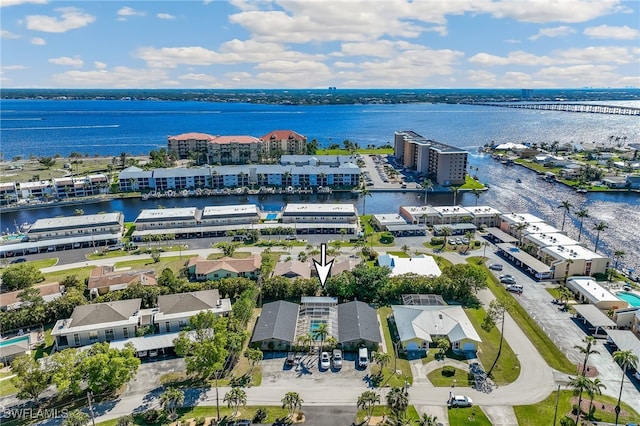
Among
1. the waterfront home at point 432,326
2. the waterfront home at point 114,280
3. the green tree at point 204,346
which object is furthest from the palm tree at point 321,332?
the waterfront home at point 114,280

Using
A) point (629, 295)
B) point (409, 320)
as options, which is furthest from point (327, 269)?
point (629, 295)

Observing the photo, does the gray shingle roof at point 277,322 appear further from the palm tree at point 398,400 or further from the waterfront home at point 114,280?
the waterfront home at point 114,280

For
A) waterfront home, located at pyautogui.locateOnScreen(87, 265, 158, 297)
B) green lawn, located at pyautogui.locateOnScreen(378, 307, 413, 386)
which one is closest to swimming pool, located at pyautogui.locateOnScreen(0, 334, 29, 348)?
waterfront home, located at pyautogui.locateOnScreen(87, 265, 158, 297)

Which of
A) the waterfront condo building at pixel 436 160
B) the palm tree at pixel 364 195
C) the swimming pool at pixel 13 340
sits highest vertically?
the waterfront condo building at pixel 436 160

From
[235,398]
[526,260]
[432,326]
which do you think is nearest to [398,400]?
[235,398]

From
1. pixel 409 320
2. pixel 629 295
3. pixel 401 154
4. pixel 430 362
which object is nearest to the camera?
pixel 430 362

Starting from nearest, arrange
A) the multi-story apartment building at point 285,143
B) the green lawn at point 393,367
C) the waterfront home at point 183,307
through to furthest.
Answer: the green lawn at point 393,367
the waterfront home at point 183,307
the multi-story apartment building at point 285,143

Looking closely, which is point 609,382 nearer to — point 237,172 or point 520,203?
point 520,203

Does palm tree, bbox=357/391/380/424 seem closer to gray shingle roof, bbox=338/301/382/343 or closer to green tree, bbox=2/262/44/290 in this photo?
gray shingle roof, bbox=338/301/382/343
